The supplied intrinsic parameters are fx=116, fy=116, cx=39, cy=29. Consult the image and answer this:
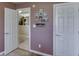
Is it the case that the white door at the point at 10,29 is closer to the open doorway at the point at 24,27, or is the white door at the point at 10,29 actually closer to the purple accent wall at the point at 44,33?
the open doorway at the point at 24,27

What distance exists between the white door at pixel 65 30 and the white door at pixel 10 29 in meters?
1.21

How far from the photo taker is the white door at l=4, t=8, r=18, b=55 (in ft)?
10.6

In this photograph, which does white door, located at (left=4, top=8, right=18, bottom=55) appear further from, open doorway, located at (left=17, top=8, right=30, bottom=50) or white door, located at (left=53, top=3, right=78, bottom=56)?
white door, located at (left=53, top=3, right=78, bottom=56)

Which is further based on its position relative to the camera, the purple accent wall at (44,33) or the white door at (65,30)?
the purple accent wall at (44,33)

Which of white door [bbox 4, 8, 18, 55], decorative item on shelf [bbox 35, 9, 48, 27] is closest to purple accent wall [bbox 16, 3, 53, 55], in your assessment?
decorative item on shelf [bbox 35, 9, 48, 27]

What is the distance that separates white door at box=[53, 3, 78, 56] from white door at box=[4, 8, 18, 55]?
121 centimetres

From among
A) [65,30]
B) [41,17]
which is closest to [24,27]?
[41,17]

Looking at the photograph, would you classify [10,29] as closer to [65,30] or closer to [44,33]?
[44,33]

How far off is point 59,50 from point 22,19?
1346 millimetres

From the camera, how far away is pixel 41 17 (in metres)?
3.12

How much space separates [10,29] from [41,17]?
3.15 feet

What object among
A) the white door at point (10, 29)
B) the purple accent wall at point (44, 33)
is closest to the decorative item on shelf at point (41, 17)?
the purple accent wall at point (44, 33)

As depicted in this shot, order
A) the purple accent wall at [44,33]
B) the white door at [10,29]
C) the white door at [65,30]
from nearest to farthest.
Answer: the white door at [65,30]
the purple accent wall at [44,33]
the white door at [10,29]

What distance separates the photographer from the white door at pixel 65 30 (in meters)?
2.79
